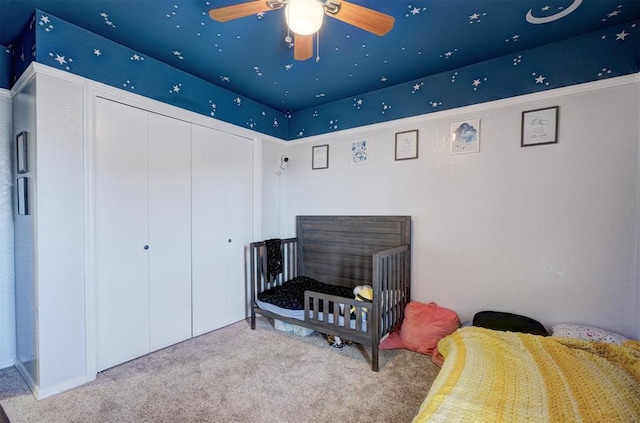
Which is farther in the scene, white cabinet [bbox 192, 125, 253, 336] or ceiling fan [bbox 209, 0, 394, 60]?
white cabinet [bbox 192, 125, 253, 336]

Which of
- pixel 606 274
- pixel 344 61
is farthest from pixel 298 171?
pixel 606 274

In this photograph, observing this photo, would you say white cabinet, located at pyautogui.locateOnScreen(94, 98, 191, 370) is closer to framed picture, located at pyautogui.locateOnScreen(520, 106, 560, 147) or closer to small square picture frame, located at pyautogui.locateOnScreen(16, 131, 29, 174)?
small square picture frame, located at pyautogui.locateOnScreen(16, 131, 29, 174)

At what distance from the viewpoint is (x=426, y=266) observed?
271 centimetres

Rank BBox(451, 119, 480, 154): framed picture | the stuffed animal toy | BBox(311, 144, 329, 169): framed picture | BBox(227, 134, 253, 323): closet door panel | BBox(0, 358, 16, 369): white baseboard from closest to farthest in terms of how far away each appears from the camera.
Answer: BBox(0, 358, 16, 369): white baseboard
the stuffed animal toy
BBox(451, 119, 480, 154): framed picture
BBox(227, 134, 253, 323): closet door panel
BBox(311, 144, 329, 169): framed picture

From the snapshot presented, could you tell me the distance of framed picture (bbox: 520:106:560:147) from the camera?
215 centimetres

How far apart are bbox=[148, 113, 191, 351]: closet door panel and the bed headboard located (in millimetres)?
1318

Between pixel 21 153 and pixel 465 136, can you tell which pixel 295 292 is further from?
pixel 21 153

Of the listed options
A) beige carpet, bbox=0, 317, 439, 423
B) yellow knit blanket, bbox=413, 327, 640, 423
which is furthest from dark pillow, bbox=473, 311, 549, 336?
beige carpet, bbox=0, 317, 439, 423

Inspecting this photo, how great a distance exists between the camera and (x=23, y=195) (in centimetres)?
198

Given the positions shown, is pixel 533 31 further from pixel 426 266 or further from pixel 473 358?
pixel 473 358

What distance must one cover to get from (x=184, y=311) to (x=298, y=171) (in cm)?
198

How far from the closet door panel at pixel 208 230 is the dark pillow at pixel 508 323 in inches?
93.4

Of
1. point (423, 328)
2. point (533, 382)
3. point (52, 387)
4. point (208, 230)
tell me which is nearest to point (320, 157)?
point (208, 230)

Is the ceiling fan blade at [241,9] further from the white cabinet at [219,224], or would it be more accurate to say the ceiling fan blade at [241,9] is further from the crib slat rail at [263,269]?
the crib slat rail at [263,269]
